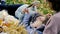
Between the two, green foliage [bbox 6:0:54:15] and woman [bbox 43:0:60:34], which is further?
green foliage [bbox 6:0:54:15]

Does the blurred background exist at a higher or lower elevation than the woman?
lower

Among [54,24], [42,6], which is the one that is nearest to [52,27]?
[54,24]

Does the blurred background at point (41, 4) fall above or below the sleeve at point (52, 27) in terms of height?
below

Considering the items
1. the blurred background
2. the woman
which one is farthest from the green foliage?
the woman

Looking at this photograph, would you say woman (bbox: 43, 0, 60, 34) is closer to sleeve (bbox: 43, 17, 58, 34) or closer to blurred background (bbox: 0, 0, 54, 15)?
sleeve (bbox: 43, 17, 58, 34)

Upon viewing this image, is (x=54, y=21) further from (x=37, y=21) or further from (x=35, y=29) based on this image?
(x=37, y=21)

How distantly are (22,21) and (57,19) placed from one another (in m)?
1.58

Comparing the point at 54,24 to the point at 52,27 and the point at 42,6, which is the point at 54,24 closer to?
the point at 52,27

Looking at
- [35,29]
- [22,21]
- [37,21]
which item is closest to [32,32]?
[35,29]

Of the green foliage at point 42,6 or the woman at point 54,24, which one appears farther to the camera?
the green foliage at point 42,6

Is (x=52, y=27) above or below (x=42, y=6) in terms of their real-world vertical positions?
above

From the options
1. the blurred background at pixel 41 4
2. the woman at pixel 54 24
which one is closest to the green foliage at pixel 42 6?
the blurred background at pixel 41 4

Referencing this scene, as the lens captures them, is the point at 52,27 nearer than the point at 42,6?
Yes

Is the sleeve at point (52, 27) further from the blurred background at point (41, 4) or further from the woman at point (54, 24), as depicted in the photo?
the blurred background at point (41, 4)
